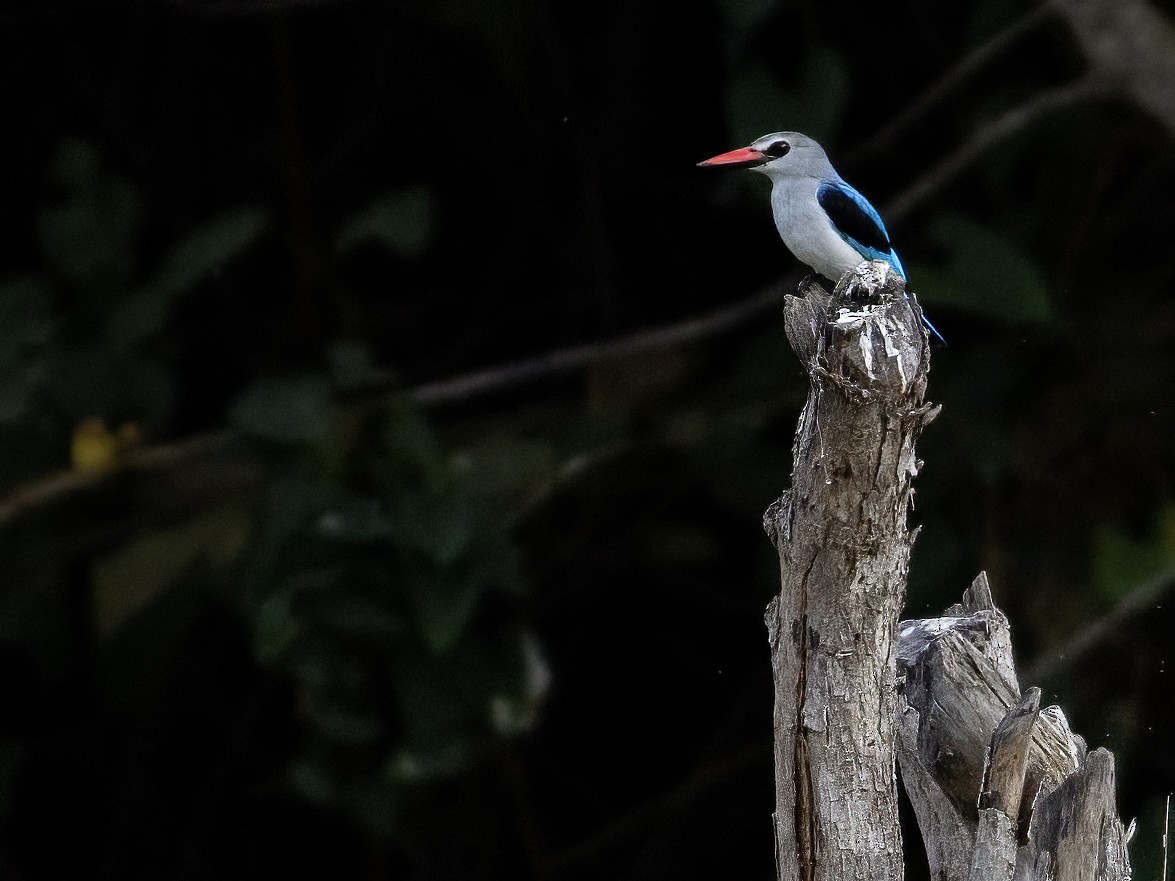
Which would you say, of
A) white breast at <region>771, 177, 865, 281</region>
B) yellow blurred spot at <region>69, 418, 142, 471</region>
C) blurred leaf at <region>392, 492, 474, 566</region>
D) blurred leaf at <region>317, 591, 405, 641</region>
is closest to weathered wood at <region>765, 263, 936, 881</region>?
white breast at <region>771, 177, 865, 281</region>

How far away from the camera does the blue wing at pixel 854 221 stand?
1.95 meters

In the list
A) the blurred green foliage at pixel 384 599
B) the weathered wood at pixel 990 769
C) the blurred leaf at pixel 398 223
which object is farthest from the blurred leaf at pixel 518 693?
the weathered wood at pixel 990 769

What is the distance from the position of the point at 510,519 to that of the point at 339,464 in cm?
36

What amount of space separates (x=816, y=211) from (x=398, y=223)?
134cm

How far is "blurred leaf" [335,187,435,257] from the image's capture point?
307 centimetres

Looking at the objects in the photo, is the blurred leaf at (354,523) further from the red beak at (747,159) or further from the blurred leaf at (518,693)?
the red beak at (747,159)

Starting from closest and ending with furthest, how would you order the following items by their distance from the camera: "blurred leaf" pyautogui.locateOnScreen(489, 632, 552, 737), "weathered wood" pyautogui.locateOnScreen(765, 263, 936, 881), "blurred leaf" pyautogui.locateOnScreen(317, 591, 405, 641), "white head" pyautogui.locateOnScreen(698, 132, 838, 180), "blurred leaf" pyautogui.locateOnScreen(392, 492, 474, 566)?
1. "weathered wood" pyautogui.locateOnScreen(765, 263, 936, 881)
2. "white head" pyautogui.locateOnScreen(698, 132, 838, 180)
3. "blurred leaf" pyautogui.locateOnScreen(392, 492, 474, 566)
4. "blurred leaf" pyautogui.locateOnScreen(317, 591, 405, 641)
5. "blurred leaf" pyautogui.locateOnScreen(489, 632, 552, 737)

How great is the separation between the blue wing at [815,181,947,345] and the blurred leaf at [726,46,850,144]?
95 cm

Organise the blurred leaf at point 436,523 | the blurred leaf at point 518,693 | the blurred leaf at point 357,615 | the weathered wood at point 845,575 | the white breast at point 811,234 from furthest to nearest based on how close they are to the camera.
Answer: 1. the blurred leaf at point 518,693
2. the blurred leaf at point 357,615
3. the blurred leaf at point 436,523
4. the white breast at point 811,234
5. the weathered wood at point 845,575

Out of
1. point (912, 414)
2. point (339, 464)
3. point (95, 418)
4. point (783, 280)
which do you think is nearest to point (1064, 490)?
point (783, 280)

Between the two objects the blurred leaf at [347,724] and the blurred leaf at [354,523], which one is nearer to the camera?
the blurred leaf at [354,523]

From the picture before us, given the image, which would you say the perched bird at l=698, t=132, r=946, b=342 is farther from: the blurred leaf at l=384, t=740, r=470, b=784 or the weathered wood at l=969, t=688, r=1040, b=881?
the blurred leaf at l=384, t=740, r=470, b=784

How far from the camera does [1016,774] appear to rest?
125 centimetres

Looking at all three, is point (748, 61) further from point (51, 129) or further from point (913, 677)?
point (913, 677)
